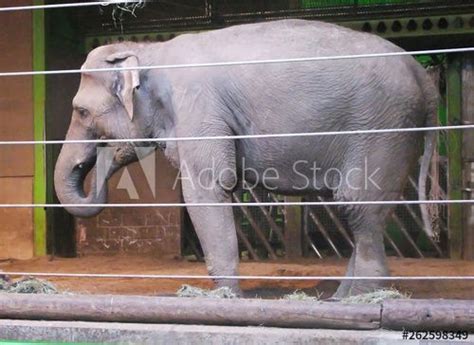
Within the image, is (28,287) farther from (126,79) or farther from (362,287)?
(362,287)

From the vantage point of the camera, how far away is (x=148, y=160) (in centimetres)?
Result: 754

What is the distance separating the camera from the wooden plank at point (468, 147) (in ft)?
23.0

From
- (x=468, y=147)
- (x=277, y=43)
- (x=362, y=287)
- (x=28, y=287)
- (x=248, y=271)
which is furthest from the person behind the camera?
(x=468, y=147)

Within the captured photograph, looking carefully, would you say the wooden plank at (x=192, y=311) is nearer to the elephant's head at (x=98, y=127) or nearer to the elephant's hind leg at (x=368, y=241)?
the elephant's hind leg at (x=368, y=241)

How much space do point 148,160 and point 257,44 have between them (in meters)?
3.37

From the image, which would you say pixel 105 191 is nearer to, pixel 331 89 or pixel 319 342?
pixel 331 89

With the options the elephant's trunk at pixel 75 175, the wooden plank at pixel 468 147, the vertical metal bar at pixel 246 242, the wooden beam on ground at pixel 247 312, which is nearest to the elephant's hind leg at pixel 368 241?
the wooden beam on ground at pixel 247 312

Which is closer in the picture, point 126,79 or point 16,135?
point 126,79

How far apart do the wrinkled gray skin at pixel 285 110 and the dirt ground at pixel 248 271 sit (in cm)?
70

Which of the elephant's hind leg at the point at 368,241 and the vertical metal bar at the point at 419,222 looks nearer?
the elephant's hind leg at the point at 368,241

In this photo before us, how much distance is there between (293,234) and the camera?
7406 millimetres

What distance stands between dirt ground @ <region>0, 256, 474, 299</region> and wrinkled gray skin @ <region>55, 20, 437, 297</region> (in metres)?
0.70

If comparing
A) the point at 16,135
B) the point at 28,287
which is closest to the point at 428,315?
the point at 28,287

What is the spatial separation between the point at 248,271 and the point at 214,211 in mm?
2263
